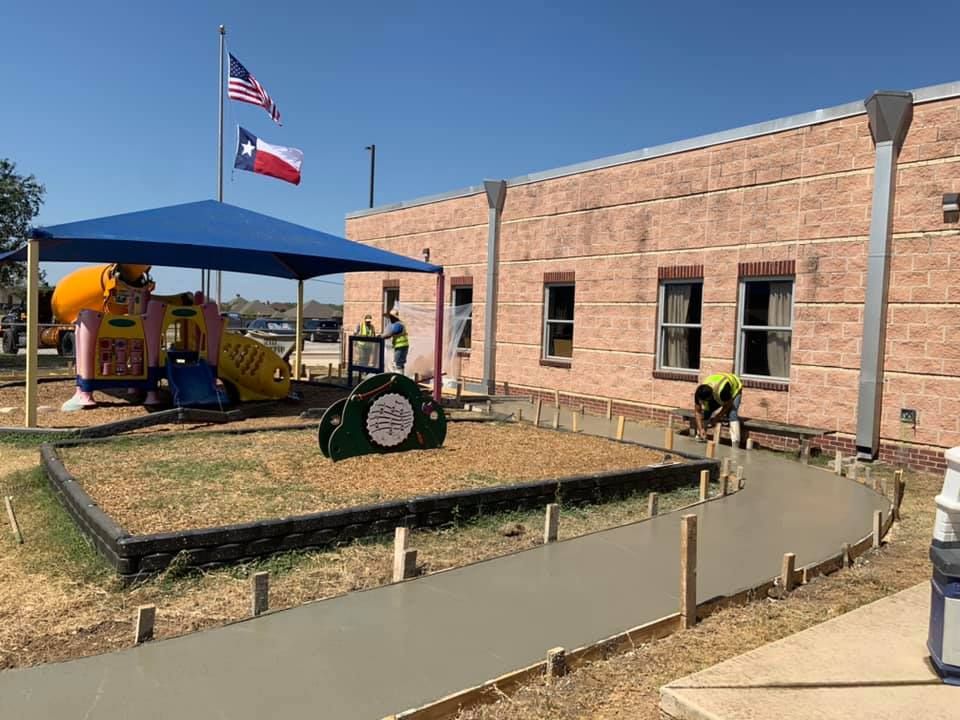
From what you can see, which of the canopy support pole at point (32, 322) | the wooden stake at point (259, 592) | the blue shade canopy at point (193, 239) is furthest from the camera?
the blue shade canopy at point (193, 239)

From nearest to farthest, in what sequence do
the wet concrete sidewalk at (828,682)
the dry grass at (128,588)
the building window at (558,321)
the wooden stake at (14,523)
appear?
the wet concrete sidewalk at (828,682), the dry grass at (128,588), the wooden stake at (14,523), the building window at (558,321)

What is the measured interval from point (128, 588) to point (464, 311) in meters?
13.9

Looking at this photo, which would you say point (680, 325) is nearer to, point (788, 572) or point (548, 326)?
point (548, 326)

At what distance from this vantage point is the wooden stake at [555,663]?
3.80 metres

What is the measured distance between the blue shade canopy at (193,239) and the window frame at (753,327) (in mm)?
5150

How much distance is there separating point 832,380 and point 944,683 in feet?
27.1

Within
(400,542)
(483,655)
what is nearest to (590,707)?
→ (483,655)

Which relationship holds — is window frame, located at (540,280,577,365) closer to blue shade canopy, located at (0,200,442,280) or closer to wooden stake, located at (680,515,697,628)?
blue shade canopy, located at (0,200,442,280)

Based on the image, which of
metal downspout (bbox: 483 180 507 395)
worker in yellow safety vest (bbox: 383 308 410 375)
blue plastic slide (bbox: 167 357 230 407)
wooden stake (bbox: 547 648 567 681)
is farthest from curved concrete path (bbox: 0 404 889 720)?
metal downspout (bbox: 483 180 507 395)

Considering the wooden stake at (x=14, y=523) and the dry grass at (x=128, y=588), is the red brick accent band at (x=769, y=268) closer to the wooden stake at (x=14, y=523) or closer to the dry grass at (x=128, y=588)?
the dry grass at (x=128, y=588)

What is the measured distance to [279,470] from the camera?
790 centimetres

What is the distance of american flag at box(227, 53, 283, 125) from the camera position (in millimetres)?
22016

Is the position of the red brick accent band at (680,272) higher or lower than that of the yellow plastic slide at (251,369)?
higher

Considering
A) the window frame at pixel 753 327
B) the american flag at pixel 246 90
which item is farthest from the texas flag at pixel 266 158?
the window frame at pixel 753 327
